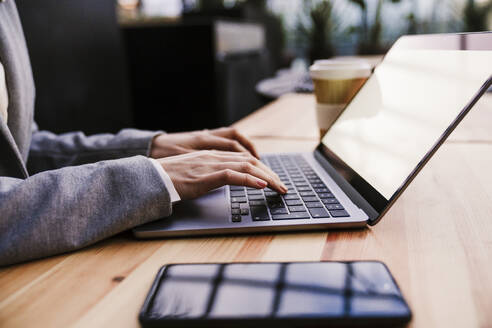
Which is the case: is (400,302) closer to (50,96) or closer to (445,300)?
(445,300)

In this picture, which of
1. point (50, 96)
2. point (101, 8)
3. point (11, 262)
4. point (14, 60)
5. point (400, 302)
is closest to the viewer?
point (400, 302)

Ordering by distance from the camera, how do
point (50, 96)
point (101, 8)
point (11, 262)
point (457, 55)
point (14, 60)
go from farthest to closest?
point (101, 8)
point (50, 96)
point (14, 60)
point (457, 55)
point (11, 262)

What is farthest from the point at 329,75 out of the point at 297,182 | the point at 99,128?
the point at 99,128

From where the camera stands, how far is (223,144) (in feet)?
2.33

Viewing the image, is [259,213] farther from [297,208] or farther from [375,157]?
[375,157]

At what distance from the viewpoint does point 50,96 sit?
1576 mm

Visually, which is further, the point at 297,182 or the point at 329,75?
the point at 329,75

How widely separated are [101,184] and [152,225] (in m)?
0.07

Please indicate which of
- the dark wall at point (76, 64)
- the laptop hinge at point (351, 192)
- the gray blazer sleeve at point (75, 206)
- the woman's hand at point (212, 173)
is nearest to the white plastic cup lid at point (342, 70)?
the laptop hinge at point (351, 192)

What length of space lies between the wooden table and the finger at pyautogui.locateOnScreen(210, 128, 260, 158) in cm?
28

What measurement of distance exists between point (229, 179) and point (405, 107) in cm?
28

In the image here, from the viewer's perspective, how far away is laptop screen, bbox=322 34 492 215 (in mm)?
453

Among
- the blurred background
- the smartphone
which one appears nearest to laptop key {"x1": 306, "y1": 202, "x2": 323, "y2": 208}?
the smartphone

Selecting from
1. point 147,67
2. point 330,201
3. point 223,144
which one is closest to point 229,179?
point 330,201
